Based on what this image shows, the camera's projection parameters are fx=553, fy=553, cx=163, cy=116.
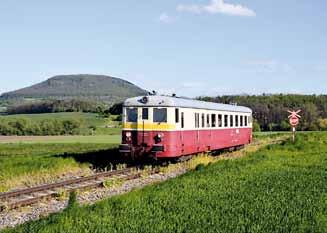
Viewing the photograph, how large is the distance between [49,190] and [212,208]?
703cm

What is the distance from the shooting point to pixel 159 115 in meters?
22.8

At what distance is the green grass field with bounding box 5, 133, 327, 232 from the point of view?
9.56m

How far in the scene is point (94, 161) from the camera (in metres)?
25.6

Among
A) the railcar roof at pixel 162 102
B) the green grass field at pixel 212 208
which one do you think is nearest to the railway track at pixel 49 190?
the green grass field at pixel 212 208

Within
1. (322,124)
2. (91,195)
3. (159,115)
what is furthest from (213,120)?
(322,124)

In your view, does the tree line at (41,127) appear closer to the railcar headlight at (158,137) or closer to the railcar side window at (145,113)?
the railcar side window at (145,113)

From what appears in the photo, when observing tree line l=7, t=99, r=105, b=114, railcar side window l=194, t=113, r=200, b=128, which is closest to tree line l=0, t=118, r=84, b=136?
tree line l=7, t=99, r=105, b=114

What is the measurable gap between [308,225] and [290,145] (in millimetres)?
26199

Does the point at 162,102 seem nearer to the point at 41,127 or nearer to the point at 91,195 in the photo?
the point at 91,195

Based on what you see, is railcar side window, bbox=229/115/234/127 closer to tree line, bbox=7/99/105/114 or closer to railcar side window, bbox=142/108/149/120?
railcar side window, bbox=142/108/149/120

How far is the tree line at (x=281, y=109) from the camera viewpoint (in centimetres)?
8869

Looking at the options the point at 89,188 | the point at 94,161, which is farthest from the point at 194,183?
the point at 94,161

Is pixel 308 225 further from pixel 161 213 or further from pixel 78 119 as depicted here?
pixel 78 119

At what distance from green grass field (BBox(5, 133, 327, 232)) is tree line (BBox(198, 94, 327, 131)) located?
6371cm
